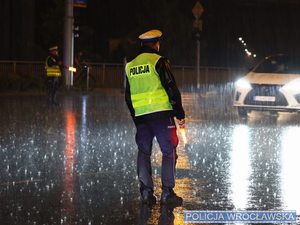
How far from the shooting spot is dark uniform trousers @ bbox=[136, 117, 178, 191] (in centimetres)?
751

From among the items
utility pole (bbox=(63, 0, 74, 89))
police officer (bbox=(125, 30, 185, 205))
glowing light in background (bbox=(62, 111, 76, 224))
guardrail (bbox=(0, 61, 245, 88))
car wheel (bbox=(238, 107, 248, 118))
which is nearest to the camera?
glowing light in background (bbox=(62, 111, 76, 224))

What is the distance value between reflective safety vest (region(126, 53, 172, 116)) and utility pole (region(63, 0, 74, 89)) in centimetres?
2105

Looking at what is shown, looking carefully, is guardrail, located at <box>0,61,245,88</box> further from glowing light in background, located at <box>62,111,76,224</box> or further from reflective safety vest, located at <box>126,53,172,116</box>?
reflective safety vest, located at <box>126,53,172,116</box>

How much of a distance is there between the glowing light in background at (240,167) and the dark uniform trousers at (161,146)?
739 millimetres

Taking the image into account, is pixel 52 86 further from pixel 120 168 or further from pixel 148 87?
pixel 148 87

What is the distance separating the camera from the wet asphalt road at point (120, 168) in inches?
289

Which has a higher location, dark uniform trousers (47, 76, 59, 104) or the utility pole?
the utility pole

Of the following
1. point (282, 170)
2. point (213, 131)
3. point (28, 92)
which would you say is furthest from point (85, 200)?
point (28, 92)

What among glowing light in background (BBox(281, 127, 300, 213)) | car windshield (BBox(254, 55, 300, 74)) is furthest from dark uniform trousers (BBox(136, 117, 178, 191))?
car windshield (BBox(254, 55, 300, 74))

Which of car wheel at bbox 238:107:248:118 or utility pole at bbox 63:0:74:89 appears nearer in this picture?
car wheel at bbox 238:107:248:118

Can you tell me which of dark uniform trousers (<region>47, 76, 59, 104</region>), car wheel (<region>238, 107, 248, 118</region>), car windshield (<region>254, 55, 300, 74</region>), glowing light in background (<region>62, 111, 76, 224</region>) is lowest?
glowing light in background (<region>62, 111, 76, 224</region>)

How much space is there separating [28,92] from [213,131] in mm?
13724

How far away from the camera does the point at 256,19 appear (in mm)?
57438

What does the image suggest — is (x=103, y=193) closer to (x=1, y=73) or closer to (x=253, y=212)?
(x=253, y=212)
